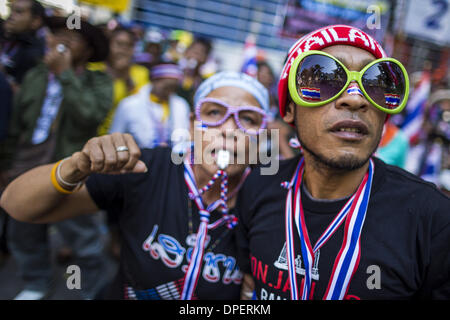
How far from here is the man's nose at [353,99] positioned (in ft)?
4.72

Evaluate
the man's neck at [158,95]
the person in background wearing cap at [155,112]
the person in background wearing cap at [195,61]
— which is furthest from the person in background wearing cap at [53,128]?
the person in background wearing cap at [195,61]

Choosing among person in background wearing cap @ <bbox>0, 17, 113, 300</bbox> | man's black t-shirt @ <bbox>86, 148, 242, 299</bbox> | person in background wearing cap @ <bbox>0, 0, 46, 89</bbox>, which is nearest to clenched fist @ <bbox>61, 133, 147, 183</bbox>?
man's black t-shirt @ <bbox>86, 148, 242, 299</bbox>

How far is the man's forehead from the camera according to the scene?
151 centimetres

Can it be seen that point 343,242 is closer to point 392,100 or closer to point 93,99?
point 392,100

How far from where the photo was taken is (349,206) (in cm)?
151

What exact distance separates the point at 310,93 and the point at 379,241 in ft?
2.41

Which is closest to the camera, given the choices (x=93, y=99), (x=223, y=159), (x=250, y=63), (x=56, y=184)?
(x=56, y=184)

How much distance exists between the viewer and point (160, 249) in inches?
73.8

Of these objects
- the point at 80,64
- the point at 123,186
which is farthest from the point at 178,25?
the point at 123,186

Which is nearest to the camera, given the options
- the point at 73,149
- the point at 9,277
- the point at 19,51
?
the point at 19,51

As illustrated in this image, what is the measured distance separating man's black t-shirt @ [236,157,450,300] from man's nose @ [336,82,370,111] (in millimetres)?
376

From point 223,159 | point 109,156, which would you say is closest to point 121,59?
point 223,159

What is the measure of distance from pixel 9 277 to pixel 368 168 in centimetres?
394

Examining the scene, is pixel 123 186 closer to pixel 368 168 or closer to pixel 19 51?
pixel 368 168
